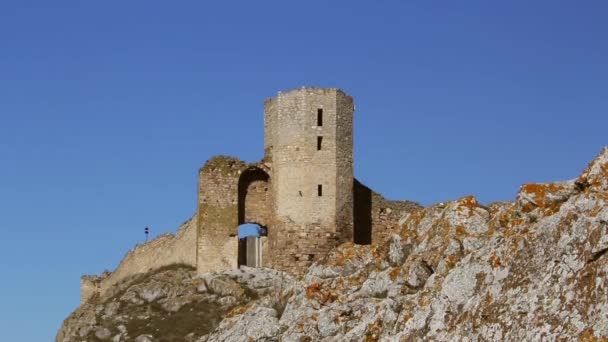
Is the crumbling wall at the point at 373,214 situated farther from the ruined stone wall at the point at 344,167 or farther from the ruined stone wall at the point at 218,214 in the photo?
the ruined stone wall at the point at 218,214

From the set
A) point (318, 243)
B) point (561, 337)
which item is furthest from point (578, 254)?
point (318, 243)

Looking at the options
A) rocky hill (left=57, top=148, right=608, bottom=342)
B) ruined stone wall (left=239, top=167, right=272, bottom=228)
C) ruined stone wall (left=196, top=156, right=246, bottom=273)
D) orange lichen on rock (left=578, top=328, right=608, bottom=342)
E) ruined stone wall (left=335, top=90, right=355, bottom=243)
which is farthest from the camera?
ruined stone wall (left=239, top=167, right=272, bottom=228)

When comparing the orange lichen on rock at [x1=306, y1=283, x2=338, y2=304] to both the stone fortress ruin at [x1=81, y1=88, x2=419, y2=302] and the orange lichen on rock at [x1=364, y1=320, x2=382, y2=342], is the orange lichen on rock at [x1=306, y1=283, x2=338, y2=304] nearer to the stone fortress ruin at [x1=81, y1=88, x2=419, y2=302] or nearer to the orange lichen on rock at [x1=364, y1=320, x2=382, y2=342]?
the orange lichen on rock at [x1=364, y1=320, x2=382, y2=342]

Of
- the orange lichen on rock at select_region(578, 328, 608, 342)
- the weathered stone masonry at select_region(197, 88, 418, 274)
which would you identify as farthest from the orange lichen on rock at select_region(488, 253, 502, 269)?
the weathered stone masonry at select_region(197, 88, 418, 274)

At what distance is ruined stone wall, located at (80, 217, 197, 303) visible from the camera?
48.4 metres

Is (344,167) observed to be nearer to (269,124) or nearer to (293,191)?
(293,191)

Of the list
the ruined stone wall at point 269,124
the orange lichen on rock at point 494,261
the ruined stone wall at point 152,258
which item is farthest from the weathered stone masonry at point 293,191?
the orange lichen on rock at point 494,261

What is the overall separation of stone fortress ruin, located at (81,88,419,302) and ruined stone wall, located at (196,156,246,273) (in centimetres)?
4

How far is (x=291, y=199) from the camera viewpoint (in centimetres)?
4562

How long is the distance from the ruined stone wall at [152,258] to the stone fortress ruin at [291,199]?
0.32ft

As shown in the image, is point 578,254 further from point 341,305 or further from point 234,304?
point 234,304

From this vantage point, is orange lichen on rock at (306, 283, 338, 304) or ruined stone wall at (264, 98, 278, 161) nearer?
orange lichen on rock at (306, 283, 338, 304)

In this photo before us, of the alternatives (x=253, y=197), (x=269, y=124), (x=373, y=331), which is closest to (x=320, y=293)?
(x=373, y=331)

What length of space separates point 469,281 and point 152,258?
3742 centimetres
